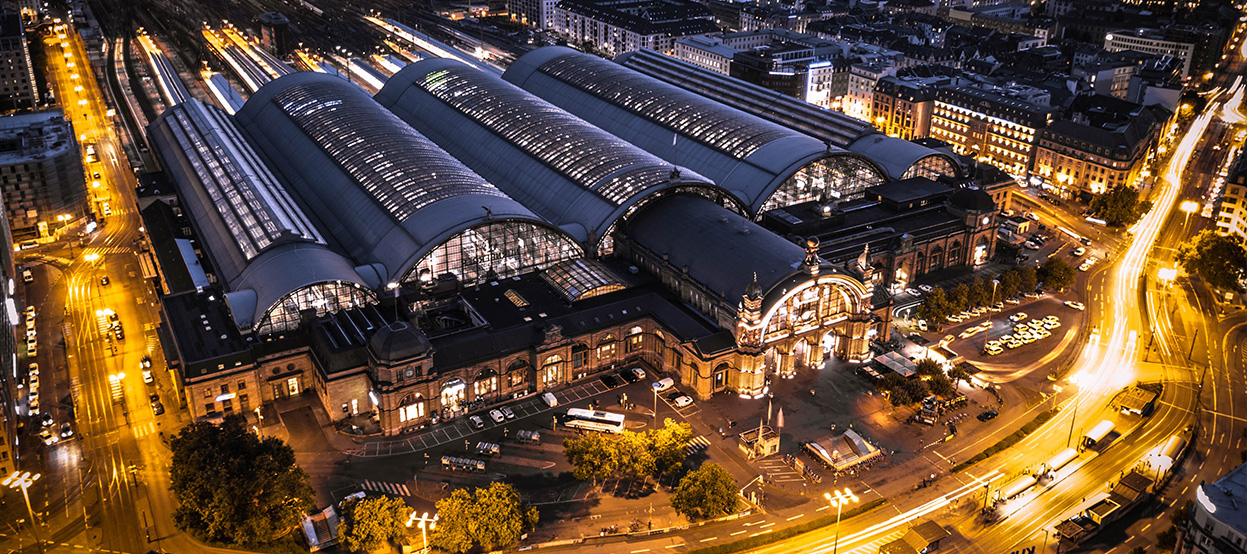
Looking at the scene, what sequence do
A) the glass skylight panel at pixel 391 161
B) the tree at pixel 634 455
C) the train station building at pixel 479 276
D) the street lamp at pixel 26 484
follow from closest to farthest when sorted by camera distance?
the street lamp at pixel 26 484
the tree at pixel 634 455
the train station building at pixel 479 276
the glass skylight panel at pixel 391 161

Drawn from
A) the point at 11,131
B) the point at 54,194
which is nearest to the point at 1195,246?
the point at 54,194

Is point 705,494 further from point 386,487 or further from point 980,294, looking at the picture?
point 980,294

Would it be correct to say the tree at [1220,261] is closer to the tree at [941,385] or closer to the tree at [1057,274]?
the tree at [1057,274]

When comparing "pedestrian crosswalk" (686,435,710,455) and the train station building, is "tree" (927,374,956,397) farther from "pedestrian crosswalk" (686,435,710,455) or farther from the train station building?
"pedestrian crosswalk" (686,435,710,455)

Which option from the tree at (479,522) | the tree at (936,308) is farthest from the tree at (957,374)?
the tree at (479,522)

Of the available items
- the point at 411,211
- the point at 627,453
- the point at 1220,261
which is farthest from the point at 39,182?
the point at 1220,261

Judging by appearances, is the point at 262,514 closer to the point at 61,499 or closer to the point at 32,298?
the point at 61,499
